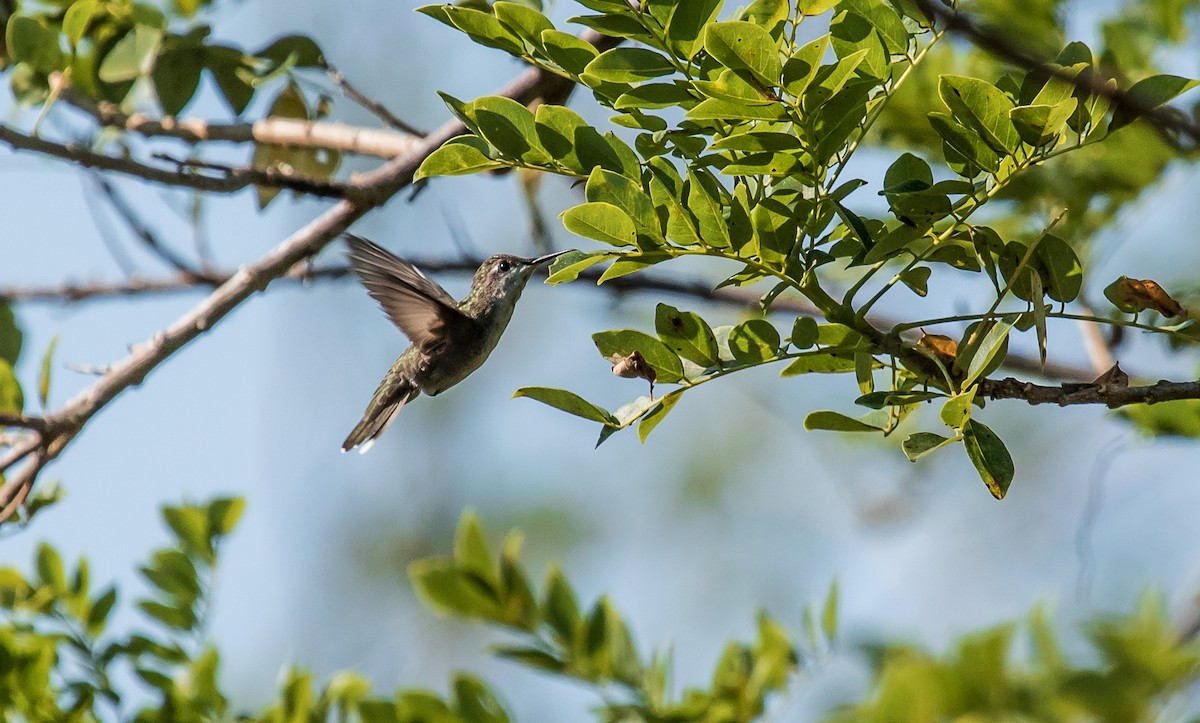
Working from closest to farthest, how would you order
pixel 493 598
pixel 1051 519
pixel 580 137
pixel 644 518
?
1. pixel 580 137
2. pixel 493 598
3. pixel 1051 519
4. pixel 644 518

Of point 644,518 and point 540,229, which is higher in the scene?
point 540,229

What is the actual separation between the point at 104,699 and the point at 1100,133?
2.05 meters

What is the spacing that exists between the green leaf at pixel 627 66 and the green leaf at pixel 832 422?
1.49ft

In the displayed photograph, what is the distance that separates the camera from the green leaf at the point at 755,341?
1.48m

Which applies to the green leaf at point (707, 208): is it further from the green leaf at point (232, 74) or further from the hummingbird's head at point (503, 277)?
the green leaf at point (232, 74)

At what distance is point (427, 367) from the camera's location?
8.91ft

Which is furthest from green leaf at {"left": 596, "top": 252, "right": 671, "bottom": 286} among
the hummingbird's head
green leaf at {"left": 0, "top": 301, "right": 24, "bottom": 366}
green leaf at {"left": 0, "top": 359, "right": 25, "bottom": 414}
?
green leaf at {"left": 0, "top": 301, "right": 24, "bottom": 366}

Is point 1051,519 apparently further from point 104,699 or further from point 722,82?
point 722,82

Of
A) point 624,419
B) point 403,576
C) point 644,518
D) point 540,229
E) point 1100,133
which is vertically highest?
point 1100,133

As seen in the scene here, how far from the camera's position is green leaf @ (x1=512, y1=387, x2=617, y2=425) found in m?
1.43

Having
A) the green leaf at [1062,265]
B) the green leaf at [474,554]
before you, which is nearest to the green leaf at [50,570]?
the green leaf at [474,554]

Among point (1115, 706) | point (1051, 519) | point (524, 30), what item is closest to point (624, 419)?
point (524, 30)

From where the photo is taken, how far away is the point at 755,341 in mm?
1489

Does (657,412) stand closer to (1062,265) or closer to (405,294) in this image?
(1062,265)
